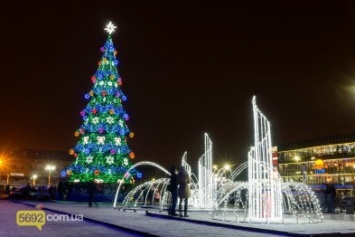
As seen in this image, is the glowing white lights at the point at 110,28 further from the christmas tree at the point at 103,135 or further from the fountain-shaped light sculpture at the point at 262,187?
the fountain-shaped light sculpture at the point at 262,187

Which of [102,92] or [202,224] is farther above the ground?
[102,92]

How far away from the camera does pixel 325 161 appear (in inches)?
3693

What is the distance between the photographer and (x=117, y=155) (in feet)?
138

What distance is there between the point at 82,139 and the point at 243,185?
2532 cm

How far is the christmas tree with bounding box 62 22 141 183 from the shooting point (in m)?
41.1

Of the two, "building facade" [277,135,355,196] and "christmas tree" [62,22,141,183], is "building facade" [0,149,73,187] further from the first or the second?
"christmas tree" [62,22,141,183]

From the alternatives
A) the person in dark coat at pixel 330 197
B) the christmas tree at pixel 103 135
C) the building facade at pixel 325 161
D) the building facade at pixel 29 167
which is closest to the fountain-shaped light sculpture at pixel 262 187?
the person in dark coat at pixel 330 197

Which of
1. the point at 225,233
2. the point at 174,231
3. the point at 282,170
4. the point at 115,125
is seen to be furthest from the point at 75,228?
the point at 282,170

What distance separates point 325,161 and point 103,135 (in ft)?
211

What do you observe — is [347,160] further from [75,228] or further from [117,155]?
[75,228]

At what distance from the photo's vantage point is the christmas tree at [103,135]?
1617 inches

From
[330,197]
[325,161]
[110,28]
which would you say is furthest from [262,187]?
[325,161]

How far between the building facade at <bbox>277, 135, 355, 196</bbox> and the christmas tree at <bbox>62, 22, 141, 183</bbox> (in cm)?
4489

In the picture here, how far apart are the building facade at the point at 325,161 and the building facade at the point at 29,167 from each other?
2759 inches
